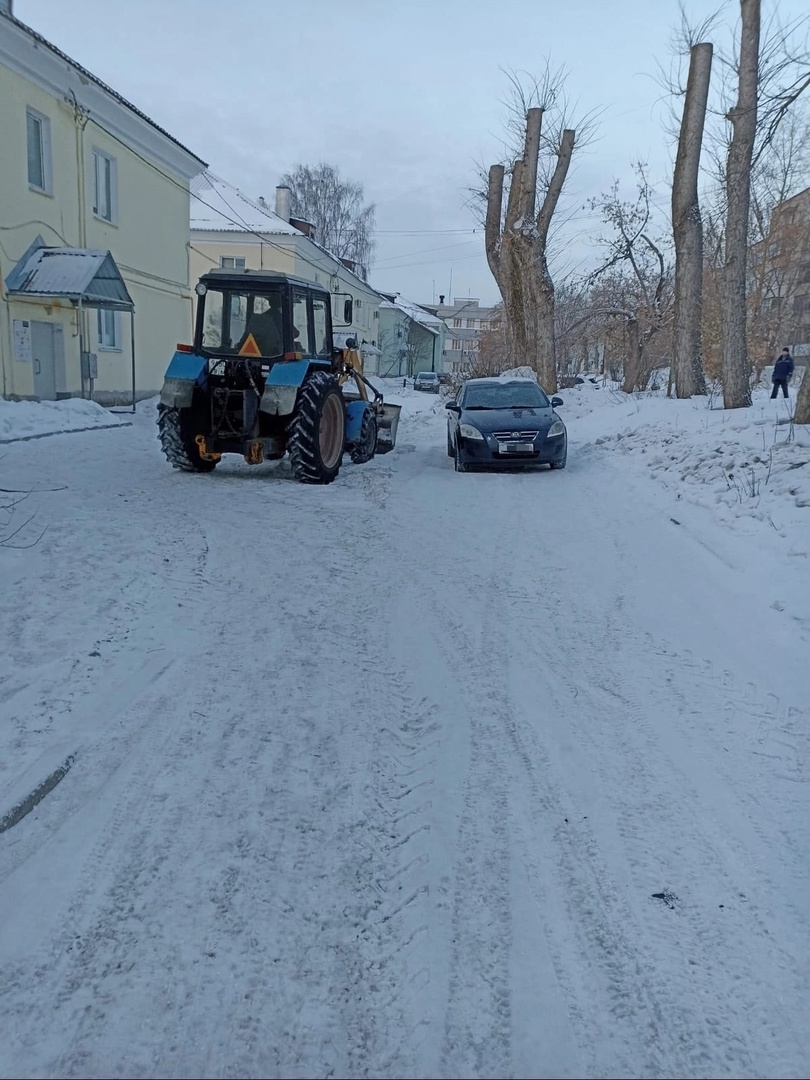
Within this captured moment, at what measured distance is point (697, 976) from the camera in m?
2.41

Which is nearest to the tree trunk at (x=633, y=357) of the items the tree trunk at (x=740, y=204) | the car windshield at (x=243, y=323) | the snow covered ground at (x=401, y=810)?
the tree trunk at (x=740, y=204)

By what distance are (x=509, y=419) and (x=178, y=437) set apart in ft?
16.4

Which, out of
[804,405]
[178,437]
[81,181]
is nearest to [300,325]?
[178,437]

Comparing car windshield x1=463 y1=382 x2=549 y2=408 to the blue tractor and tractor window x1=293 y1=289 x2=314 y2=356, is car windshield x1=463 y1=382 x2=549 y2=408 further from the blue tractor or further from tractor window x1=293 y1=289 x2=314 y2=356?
tractor window x1=293 y1=289 x2=314 y2=356

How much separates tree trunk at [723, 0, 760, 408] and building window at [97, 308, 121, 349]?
14969 mm

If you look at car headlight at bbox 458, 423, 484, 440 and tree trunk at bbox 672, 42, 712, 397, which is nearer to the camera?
car headlight at bbox 458, 423, 484, 440

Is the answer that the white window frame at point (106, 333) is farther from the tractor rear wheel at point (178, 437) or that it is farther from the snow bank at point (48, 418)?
the tractor rear wheel at point (178, 437)

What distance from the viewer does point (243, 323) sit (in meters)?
10.9

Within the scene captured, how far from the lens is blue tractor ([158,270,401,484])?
10.3m

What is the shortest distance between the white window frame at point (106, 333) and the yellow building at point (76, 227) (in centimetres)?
3

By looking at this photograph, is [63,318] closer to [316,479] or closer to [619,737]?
[316,479]

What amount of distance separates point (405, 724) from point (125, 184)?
2205cm

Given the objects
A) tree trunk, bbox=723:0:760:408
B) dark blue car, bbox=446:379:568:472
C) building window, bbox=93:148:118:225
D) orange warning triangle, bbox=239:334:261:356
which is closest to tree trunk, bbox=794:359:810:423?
dark blue car, bbox=446:379:568:472

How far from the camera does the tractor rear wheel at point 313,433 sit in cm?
1031
